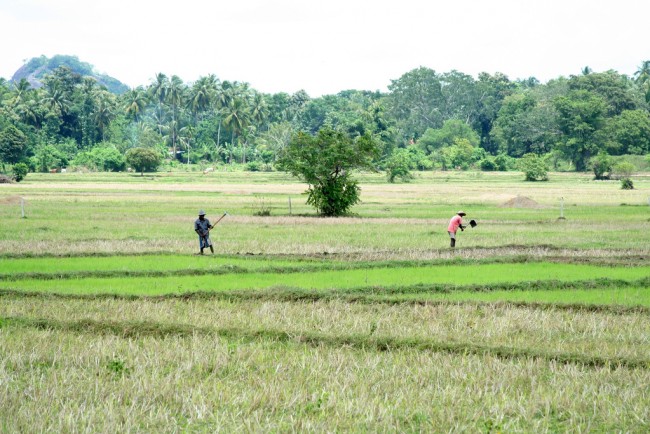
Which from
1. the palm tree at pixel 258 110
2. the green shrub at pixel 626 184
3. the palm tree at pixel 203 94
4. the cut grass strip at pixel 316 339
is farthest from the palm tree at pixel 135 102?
the cut grass strip at pixel 316 339

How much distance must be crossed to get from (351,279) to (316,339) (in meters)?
5.12

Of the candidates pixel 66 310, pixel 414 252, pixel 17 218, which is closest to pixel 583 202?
pixel 414 252

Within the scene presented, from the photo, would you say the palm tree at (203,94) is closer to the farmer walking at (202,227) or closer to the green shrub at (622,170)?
the green shrub at (622,170)

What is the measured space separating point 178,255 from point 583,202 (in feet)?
88.9

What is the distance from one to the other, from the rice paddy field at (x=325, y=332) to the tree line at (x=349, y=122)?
47548 mm

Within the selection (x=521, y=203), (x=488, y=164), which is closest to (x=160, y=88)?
(x=488, y=164)

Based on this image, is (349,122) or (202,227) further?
(349,122)

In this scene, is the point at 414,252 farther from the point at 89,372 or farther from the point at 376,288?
the point at 89,372

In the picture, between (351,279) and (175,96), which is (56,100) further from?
(351,279)

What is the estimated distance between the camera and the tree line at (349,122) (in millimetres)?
77688

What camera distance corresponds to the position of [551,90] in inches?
3730

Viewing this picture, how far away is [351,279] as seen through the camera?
1484 centimetres

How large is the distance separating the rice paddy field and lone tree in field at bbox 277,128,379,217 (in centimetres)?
1005

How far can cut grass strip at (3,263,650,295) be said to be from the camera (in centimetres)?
1374
